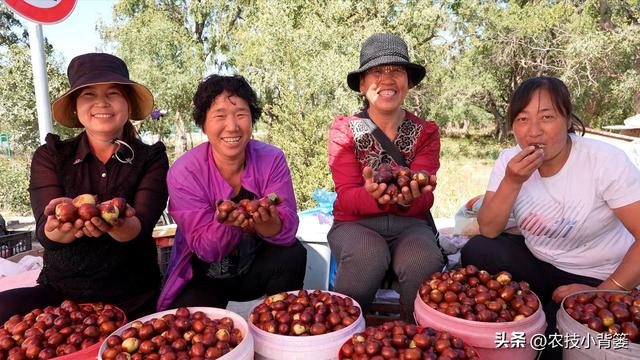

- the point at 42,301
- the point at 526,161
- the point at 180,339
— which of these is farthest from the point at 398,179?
the point at 42,301

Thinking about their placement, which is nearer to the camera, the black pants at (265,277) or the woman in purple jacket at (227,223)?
the woman in purple jacket at (227,223)

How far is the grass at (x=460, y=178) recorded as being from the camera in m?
7.95

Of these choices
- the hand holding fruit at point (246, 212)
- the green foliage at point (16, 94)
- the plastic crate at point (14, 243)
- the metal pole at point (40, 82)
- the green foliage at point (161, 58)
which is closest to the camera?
the hand holding fruit at point (246, 212)

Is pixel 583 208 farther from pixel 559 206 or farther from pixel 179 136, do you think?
pixel 179 136

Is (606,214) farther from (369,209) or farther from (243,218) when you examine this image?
(243,218)

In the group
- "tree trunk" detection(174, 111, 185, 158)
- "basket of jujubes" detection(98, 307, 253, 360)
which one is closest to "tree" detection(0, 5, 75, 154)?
"tree trunk" detection(174, 111, 185, 158)

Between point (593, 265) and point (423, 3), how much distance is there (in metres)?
11.8

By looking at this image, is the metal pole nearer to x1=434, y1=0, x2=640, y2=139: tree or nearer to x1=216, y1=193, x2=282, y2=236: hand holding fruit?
x1=216, y1=193, x2=282, y2=236: hand holding fruit

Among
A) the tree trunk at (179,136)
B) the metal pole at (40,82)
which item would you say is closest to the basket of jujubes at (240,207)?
the metal pole at (40,82)

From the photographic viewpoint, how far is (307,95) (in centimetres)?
859

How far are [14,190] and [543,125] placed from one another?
9.82 meters

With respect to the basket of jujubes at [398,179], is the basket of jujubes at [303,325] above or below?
below

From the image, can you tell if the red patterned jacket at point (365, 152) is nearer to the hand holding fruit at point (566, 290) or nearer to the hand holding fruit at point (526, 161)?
the hand holding fruit at point (526, 161)

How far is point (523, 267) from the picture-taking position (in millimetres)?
2393
